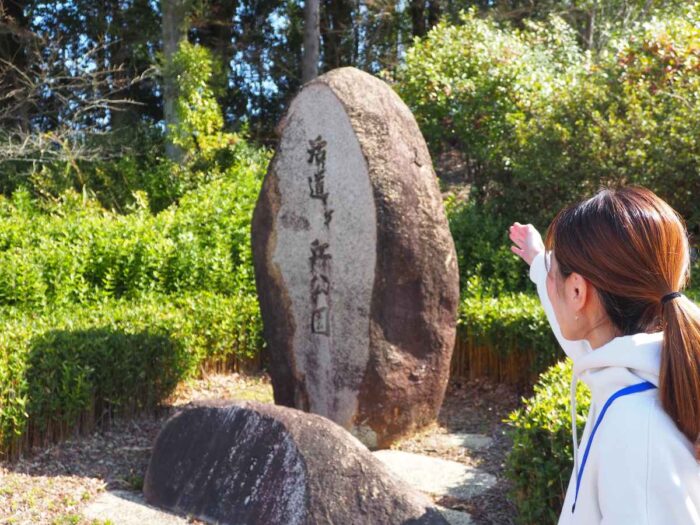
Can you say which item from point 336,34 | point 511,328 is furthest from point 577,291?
point 336,34

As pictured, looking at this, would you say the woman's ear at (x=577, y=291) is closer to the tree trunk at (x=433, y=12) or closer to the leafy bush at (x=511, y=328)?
the leafy bush at (x=511, y=328)

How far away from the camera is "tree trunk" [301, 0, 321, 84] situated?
45.8ft

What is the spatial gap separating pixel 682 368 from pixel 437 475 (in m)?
3.43

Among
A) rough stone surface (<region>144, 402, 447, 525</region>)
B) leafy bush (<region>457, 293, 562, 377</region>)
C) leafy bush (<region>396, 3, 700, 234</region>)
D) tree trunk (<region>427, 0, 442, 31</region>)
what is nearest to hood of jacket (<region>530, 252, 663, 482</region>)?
rough stone surface (<region>144, 402, 447, 525</region>)

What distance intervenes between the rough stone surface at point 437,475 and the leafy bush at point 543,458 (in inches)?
27.8

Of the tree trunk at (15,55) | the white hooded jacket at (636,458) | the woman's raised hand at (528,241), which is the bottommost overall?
the white hooded jacket at (636,458)

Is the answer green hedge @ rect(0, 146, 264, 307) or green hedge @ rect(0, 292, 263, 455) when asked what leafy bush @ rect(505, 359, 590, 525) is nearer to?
green hedge @ rect(0, 292, 263, 455)

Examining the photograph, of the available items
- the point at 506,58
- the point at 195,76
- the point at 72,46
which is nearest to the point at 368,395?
the point at 506,58

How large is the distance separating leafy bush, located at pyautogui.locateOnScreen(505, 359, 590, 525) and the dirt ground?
0.45 m

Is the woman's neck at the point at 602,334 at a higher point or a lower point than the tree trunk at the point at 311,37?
lower

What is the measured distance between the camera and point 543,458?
11.3ft

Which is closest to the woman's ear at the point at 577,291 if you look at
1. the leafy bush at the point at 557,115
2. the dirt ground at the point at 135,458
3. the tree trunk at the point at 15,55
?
the dirt ground at the point at 135,458

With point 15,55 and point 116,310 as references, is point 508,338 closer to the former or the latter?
point 116,310

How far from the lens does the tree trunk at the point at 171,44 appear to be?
41.7 ft
